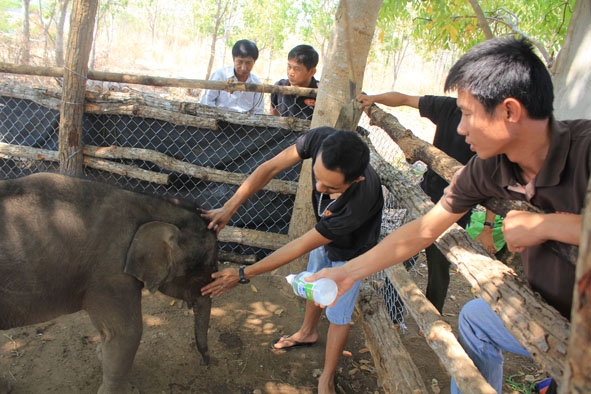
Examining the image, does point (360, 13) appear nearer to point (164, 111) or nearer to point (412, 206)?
point (412, 206)

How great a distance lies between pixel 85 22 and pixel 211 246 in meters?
3.19

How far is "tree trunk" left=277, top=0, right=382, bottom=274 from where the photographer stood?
435cm

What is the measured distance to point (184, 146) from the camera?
5660 mm

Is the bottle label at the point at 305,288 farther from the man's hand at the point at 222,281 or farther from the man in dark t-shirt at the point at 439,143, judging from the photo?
the man in dark t-shirt at the point at 439,143

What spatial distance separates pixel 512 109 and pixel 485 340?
1.39 m

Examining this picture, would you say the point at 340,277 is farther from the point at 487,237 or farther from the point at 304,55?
the point at 304,55

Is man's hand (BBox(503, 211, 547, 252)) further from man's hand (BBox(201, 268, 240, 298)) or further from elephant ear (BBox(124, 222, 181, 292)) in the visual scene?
elephant ear (BBox(124, 222, 181, 292))

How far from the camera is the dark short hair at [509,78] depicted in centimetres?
185

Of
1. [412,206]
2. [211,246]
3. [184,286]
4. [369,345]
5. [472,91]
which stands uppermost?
[472,91]

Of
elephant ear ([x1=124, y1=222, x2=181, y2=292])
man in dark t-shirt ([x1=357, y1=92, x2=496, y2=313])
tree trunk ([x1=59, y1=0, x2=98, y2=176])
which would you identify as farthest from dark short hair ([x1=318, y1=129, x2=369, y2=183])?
tree trunk ([x1=59, y1=0, x2=98, y2=176])

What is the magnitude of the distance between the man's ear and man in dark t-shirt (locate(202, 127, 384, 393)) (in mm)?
1162

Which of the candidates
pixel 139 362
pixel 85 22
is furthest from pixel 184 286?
pixel 85 22

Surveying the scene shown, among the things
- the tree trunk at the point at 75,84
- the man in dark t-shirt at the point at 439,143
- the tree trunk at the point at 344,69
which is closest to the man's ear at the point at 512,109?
the man in dark t-shirt at the point at 439,143

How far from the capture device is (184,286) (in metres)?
3.72
